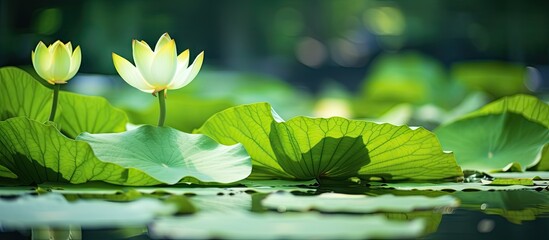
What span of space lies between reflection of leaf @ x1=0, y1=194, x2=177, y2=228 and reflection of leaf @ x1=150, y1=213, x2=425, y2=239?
0.02 meters

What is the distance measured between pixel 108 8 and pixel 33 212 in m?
5.00

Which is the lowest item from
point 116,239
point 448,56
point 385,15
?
point 116,239

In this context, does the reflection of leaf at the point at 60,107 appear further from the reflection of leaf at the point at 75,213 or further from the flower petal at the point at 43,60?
the reflection of leaf at the point at 75,213

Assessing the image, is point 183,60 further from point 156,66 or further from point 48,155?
point 48,155

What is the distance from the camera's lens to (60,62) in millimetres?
768

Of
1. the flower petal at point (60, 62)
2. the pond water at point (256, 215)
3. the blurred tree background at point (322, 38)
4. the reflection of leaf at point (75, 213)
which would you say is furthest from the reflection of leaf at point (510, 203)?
the blurred tree background at point (322, 38)

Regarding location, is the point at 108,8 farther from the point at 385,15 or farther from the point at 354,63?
the point at 354,63

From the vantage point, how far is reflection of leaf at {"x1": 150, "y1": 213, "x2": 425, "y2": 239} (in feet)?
1.39

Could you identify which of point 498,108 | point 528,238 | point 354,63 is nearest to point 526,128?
point 498,108

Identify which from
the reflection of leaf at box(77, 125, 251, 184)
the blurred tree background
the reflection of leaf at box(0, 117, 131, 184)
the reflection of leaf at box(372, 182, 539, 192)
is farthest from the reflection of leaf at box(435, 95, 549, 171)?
the blurred tree background

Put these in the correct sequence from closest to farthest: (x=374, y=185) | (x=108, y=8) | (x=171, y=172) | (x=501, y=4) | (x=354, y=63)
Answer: (x=171, y=172) < (x=374, y=185) < (x=108, y=8) < (x=501, y=4) < (x=354, y=63)

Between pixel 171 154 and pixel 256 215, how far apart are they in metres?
0.23

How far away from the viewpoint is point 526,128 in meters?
1.01

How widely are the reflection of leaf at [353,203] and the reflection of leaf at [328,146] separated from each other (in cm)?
13
